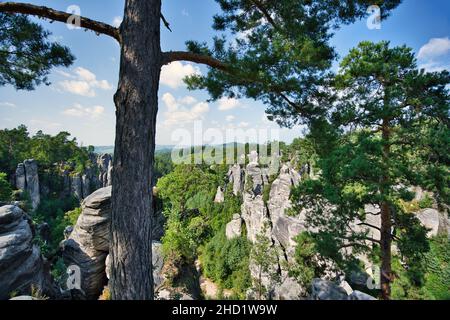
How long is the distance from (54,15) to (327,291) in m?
6.26

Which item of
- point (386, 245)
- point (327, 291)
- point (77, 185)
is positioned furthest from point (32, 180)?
point (386, 245)

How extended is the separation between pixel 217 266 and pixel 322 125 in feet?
69.8

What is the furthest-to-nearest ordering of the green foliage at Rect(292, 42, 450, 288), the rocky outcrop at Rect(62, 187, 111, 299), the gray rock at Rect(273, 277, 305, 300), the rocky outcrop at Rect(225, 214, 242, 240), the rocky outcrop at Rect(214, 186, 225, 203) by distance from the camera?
1. the rocky outcrop at Rect(214, 186, 225, 203)
2. the rocky outcrop at Rect(225, 214, 242, 240)
3. the rocky outcrop at Rect(62, 187, 111, 299)
4. the gray rock at Rect(273, 277, 305, 300)
5. the green foliage at Rect(292, 42, 450, 288)

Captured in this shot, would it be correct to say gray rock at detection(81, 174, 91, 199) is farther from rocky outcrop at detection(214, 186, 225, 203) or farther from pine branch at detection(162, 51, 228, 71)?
pine branch at detection(162, 51, 228, 71)

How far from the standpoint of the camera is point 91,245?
919 cm

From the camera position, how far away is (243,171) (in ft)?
103

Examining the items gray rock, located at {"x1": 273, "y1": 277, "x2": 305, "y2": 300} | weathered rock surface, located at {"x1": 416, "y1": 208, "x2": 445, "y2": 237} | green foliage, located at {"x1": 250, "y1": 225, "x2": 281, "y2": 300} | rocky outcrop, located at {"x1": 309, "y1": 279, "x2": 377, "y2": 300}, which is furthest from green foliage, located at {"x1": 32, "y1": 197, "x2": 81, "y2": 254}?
weathered rock surface, located at {"x1": 416, "y1": 208, "x2": 445, "y2": 237}

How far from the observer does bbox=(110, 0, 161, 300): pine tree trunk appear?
2.14 m

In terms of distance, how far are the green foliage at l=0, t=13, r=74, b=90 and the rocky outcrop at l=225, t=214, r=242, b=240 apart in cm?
2404

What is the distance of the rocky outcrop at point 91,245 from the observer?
8992 mm

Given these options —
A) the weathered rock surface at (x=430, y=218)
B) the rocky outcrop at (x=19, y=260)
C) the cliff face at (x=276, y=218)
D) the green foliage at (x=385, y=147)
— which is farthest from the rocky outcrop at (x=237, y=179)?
the rocky outcrop at (x=19, y=260)

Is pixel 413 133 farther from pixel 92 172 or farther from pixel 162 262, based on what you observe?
pixel 92 172

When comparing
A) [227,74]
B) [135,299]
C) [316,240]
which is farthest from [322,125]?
[316,240]
